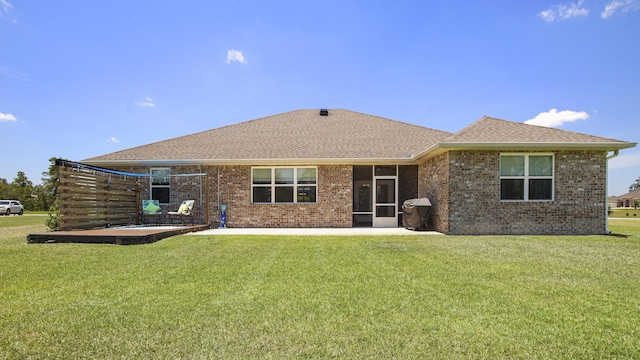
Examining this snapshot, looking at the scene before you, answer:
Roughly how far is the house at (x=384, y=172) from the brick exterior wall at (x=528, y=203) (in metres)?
0.03

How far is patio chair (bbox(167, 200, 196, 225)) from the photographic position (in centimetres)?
1319

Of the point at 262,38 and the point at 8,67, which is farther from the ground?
the point at 262,38

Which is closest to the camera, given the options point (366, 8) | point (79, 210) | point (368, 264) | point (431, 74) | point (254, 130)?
point (368, 264)

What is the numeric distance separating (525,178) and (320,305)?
1017 cm

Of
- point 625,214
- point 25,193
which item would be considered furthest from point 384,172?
point 25,193

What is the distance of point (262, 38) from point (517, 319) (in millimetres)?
12958

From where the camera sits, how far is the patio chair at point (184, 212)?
13194mm

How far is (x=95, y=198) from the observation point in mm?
11969

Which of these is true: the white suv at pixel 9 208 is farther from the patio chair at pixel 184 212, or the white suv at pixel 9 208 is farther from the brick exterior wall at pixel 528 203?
the brick exterior wall at pixel 528 203

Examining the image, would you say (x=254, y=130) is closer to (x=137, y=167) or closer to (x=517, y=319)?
(x=137, y=167)

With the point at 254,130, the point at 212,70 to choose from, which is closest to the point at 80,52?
the point at 212,70

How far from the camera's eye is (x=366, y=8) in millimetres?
12266

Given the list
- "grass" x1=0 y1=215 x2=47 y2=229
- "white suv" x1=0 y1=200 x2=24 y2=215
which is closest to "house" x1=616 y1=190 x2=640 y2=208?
"grass" x1=0 y1=215 x2=47 y2=229

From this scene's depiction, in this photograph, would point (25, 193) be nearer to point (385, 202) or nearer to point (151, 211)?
point (151, 211)
